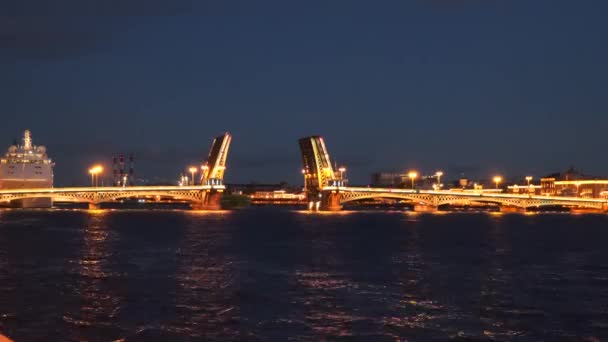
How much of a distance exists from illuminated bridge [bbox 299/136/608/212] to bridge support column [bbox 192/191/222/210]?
13.3m

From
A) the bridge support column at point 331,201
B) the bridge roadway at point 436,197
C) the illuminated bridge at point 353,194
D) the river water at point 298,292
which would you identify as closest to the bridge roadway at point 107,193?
the illuminated bridge at point 353,194

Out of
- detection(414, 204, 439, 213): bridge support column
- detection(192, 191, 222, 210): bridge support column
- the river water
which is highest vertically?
detection(192, 191, 222, 210): bridge support column

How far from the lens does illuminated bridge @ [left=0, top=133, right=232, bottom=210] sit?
102000mm

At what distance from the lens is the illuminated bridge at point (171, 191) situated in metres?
102

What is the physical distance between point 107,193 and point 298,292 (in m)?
84.9

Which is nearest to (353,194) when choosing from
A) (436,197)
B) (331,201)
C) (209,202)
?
(331,201)

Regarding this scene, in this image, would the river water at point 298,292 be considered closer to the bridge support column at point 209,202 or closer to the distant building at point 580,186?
the bridge support column at point 209,202

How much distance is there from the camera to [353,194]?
115 metres

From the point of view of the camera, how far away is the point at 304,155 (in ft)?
403

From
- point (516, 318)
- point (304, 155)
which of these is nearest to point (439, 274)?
point (516, 318)

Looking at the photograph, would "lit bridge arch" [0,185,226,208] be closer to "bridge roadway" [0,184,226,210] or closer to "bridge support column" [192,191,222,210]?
"bridge roadway" [0,184,226,210]

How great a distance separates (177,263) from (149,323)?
47.4ft

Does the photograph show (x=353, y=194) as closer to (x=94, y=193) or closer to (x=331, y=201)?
(x=331, y=201)

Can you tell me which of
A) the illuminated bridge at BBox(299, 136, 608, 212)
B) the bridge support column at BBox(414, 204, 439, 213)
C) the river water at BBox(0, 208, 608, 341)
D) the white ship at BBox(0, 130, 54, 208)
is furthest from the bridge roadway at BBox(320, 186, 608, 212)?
the river water at BBox(0, 208, 608, 341)
